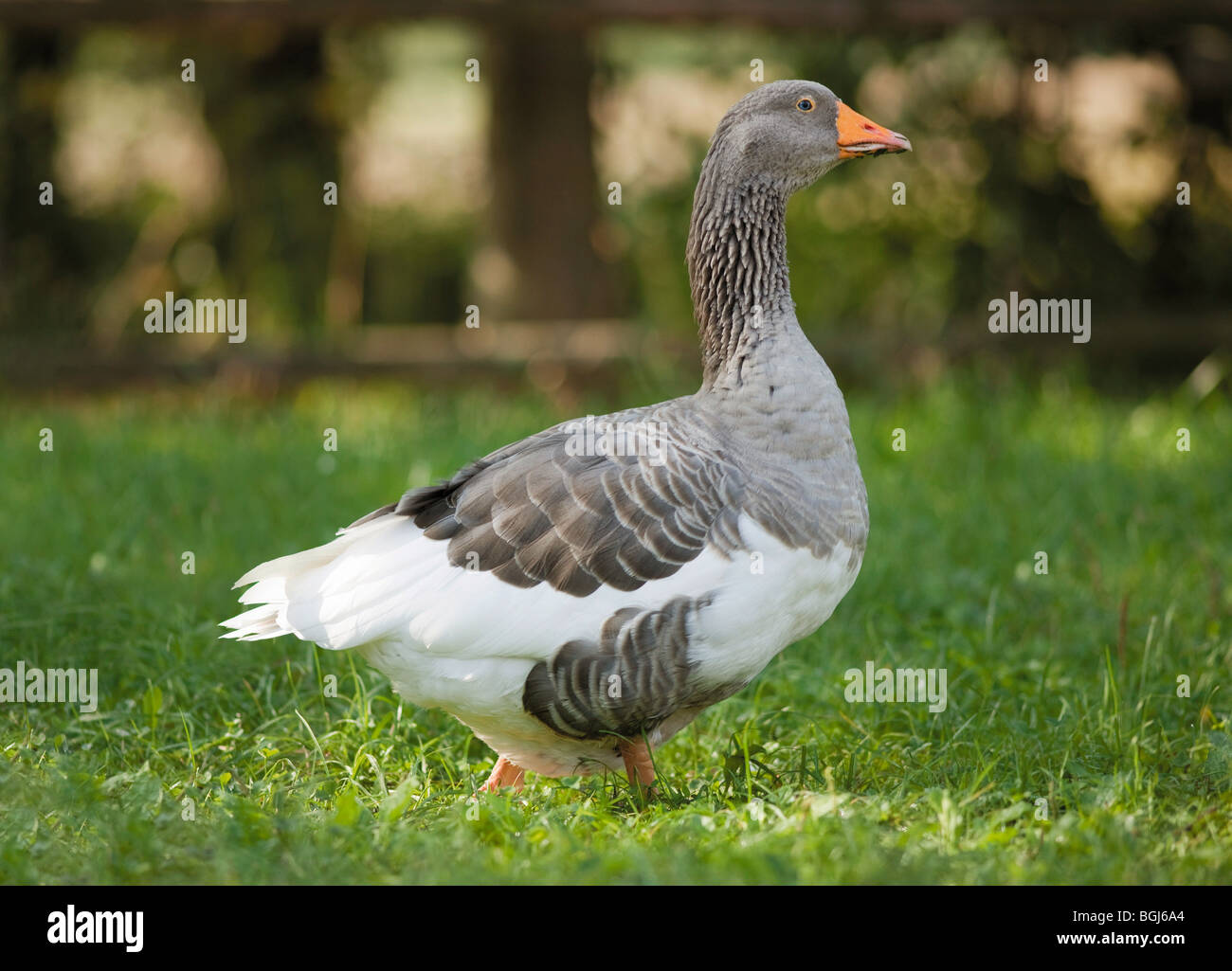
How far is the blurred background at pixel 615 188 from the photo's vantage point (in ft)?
28.0

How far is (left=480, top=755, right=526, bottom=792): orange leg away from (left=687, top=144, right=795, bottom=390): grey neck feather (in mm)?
1288

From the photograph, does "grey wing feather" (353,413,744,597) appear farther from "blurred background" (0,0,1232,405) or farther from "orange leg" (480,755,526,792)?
"blurred background" (0,0,1232,405)

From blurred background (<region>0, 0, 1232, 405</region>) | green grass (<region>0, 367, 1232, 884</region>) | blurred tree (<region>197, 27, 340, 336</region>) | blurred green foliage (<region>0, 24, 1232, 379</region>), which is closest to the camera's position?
green grass (<region>0, 367, 1232, 884</region>)

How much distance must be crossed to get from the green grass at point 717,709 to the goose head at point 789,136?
1706 mm

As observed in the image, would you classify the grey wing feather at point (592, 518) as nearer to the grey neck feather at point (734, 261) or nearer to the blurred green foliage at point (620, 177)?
the grey neck feather at point (734, 261)

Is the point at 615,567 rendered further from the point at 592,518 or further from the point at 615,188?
the point at 615,188

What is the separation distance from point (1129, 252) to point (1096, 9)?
207 cm

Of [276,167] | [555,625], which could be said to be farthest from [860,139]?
[276,167]

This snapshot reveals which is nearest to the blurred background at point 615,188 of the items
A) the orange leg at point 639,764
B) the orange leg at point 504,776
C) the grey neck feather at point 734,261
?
the grey neck feather at point 734,261

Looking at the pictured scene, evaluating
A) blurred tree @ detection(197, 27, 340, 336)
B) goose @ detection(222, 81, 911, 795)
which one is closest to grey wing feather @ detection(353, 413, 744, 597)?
goose @ detection(222, 81, 911, 795)

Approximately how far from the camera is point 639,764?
3.67 meters

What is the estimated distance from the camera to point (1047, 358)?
8922mm

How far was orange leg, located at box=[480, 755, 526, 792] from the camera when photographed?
378 centimetres

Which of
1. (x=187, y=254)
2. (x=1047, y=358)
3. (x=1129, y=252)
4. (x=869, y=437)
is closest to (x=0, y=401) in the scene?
(x=187, y=254)
